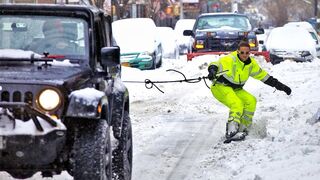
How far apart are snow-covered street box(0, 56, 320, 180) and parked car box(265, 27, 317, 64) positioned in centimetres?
713

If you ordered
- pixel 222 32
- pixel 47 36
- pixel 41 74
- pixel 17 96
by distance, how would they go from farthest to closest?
pixel 222 32 → pixel 47 36 → pixel 41 74 → pixel 17 96

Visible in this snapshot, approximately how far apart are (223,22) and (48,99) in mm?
15848

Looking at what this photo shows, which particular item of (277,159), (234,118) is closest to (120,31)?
(234,118)

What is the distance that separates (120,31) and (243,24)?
13.4 ft

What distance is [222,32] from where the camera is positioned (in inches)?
762

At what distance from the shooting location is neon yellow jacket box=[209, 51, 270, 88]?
9.09 meters

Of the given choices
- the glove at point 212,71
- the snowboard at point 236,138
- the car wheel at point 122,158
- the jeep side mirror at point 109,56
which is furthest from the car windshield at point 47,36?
the snowboard at point 236,138

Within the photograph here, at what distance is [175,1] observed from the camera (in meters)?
61.2

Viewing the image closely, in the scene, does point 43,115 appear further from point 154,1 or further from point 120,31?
point 154,1

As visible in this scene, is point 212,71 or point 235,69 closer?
point 212,71

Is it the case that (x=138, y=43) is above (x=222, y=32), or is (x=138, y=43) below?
below

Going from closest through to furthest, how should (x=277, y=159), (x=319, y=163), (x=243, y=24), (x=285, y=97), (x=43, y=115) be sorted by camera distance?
(x=43, y=115), (x=319, y=163), (x=277, y=159), (x=285, y=97), (x=243, y=24)

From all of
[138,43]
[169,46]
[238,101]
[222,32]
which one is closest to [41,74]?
[238,101]

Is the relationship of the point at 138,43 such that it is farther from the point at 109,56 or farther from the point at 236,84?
the point at 109,56
